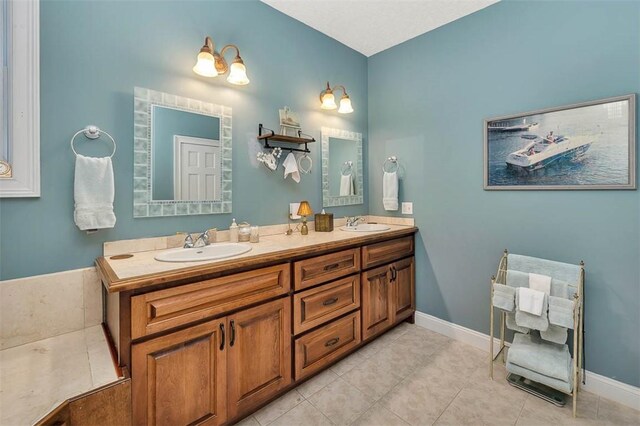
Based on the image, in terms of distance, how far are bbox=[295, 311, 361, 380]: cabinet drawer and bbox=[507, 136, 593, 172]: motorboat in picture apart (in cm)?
157

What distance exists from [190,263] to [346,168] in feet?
Result: 6.03

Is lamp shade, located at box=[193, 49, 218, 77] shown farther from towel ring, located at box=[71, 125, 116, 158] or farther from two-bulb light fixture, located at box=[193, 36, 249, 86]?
towel ring, located at box=[71, 125, 116, 158]

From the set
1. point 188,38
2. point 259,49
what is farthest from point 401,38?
point 188,38

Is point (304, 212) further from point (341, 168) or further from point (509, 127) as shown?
point (509, 127)

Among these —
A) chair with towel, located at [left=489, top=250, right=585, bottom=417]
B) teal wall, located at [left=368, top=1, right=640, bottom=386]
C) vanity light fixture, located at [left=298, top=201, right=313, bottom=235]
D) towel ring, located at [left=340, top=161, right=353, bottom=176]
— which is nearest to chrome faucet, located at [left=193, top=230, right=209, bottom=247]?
vanity light fixture, located at [left=298, top=201, right=313, bottom=235]

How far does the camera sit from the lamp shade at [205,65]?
1.66 metres

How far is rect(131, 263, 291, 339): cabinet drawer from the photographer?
1122 mm

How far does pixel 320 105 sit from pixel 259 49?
0.67m

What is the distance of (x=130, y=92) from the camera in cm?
156

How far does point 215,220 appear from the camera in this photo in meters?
1.90

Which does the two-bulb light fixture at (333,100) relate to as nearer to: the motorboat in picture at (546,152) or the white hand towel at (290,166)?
the white hand towel at (290,166)

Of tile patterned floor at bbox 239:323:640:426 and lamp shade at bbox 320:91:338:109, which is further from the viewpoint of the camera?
lamp shade at bbox 320:91:338:109

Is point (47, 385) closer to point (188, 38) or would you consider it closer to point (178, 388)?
point (178, 388)

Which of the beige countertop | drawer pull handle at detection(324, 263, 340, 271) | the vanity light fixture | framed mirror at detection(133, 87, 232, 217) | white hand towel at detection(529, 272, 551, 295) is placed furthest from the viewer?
the vanity light fixture
